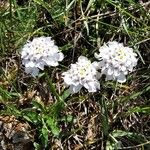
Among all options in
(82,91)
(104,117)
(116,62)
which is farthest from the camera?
(82,91)

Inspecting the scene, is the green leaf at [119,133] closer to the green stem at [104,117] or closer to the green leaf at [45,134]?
the green stem at [104,117]

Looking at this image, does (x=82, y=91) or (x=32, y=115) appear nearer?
(x=32, y=115)

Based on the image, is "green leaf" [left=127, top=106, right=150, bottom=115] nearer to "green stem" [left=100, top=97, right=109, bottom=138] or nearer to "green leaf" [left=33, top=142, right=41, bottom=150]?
"green stem" [left=100, top=97, right=109, bottom=138]

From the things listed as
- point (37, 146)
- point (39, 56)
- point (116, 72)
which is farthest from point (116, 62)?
point (37, 146)

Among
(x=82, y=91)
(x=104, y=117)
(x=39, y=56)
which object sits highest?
(x=39, y=56)

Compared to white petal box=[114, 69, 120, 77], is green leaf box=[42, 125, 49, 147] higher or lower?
lower

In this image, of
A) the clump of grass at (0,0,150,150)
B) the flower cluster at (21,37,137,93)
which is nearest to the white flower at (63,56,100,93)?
the flower cluster at (21,37,137,93)

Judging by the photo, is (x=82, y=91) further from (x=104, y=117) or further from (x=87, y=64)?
(x=87, y=64)
